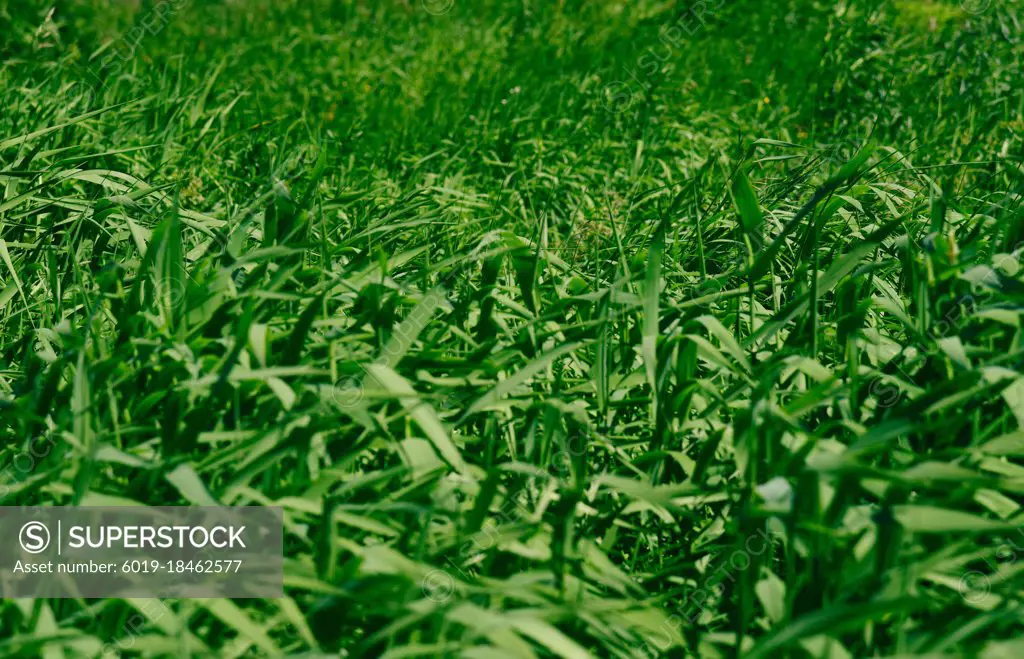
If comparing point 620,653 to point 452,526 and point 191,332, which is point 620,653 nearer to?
point 452,526

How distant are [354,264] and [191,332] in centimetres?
45

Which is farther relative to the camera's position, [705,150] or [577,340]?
[705,150]

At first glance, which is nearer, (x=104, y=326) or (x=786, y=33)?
(x=104, y=326)

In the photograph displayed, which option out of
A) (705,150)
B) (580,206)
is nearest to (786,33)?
(705,150)

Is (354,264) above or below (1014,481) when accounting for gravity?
above

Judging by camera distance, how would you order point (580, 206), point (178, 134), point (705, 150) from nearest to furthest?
point (580, 206) < point (178, 134) < point (705, 150)

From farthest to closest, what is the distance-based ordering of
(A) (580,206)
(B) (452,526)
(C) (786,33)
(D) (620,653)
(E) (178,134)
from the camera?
(C) (786,33) < (E) (178,134) < (A) (580,206) < (B) (452,526) < (D) (620,653)

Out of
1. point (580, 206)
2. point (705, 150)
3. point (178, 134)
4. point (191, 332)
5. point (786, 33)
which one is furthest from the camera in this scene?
point (786, 33)

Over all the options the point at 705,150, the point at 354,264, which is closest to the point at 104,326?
the point at 354,264

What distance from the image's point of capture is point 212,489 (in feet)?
6.16

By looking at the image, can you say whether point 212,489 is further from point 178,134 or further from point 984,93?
point 984,93

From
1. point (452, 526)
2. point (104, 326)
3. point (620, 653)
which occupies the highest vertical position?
point (104, 326)

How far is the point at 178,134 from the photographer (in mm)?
3934

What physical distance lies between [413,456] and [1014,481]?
3.61ft
